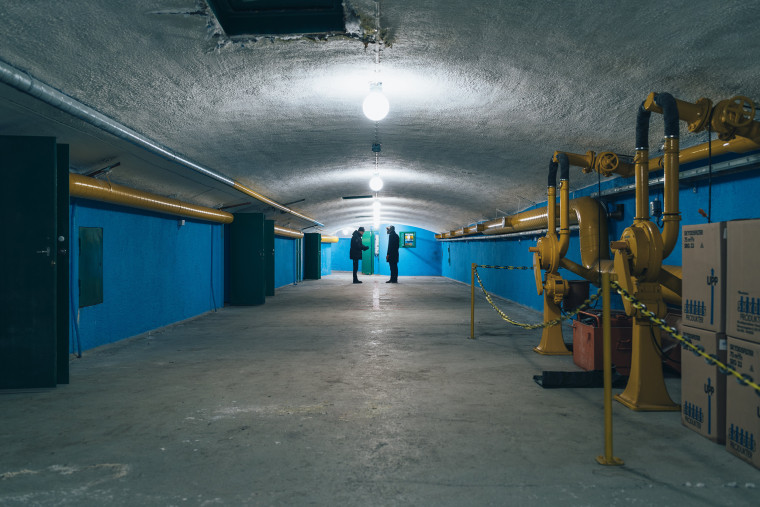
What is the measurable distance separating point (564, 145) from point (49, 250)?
18.9 ft

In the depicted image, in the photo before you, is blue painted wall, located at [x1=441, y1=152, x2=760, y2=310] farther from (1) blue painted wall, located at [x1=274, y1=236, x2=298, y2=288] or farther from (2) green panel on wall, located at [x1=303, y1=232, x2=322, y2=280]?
(2) green panel on wall, located at [x1=303, y1=232, x2=322, y2=280]

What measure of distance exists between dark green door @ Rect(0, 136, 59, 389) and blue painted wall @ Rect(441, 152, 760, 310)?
5.30m

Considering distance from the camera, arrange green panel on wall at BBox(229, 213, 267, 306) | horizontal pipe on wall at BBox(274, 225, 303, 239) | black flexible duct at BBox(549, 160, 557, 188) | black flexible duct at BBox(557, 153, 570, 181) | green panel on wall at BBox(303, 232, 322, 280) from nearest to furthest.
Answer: black flexible duct at BBox(557, 153, 570, 181) → black flexible duct at BBox(549, 160, 557, 188) → green panel on wall at BBox(229, 213, 267, 306) → horizontal pipe on wall at BBox(274, 225, 303, 239) → green panel on wall at BBox(303, 232, 322, 280)

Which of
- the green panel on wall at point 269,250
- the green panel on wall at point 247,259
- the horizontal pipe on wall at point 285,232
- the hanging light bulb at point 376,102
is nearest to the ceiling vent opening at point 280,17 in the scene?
the hanging light bulb at point 376,102

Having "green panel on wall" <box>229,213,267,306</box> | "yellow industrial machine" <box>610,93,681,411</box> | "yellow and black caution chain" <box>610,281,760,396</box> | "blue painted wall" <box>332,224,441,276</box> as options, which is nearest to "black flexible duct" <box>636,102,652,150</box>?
"yellow industrial machine" <box>610,93,681,411</box>

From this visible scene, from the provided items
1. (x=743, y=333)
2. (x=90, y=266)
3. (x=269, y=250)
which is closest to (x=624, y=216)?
(x=743, y=333)

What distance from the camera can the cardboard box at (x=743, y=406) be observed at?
277cm

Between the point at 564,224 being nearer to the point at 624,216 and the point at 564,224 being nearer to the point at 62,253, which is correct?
the point at 624,216

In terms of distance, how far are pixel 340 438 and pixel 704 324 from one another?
2.52 metres

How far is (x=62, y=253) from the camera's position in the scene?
4.42 metres

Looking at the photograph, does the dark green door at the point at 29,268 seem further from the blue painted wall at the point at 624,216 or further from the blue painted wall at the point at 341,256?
the blue painted wall at the point at 341,256

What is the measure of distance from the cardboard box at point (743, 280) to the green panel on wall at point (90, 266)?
6.46m

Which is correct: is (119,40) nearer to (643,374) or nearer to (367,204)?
(643,374)

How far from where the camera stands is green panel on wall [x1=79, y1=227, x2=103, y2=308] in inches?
235
